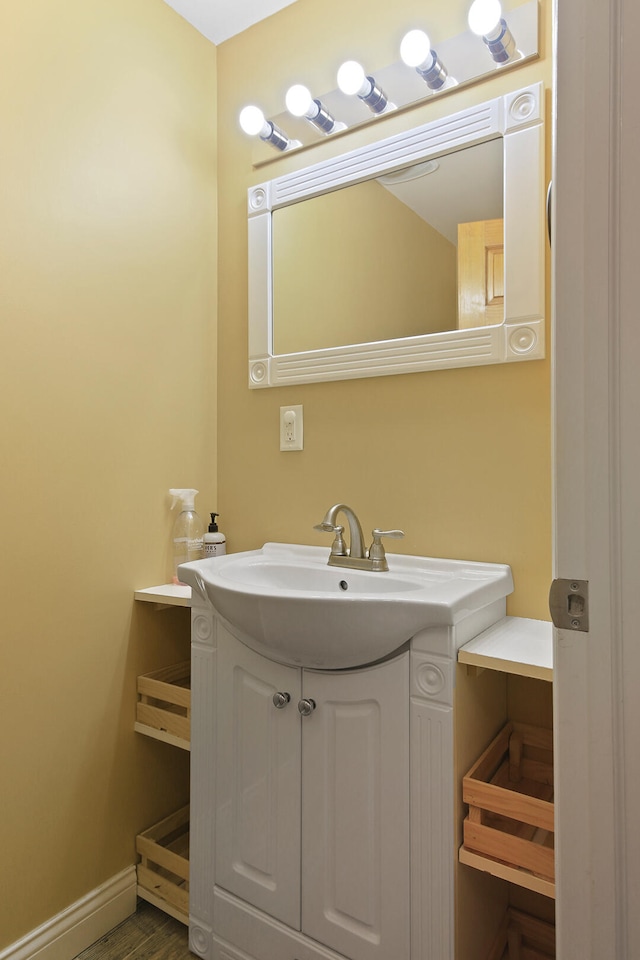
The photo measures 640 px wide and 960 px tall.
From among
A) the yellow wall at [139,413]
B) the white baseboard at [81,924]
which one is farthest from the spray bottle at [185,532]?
the white baseboard at [81,924]

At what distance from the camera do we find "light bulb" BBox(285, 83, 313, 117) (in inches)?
57.6

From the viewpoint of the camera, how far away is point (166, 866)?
1.42m

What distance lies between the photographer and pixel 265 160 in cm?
165

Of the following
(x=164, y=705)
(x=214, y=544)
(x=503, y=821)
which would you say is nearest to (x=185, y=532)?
(x=214, y=544)

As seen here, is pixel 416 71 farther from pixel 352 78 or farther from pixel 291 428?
pixel 291 428

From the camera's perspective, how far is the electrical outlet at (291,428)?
158 cm

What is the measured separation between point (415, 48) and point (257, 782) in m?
1.61

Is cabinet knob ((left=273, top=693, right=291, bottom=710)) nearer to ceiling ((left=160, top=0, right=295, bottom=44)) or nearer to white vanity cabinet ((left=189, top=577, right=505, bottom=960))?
white vanity cabinet ((left=189, top=577, right=505, bottom=960))

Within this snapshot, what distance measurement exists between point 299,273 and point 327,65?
1.80 ft

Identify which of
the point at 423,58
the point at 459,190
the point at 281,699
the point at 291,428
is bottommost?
the point at 281,699

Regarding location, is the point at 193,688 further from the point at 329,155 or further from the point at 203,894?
the point at 329,155

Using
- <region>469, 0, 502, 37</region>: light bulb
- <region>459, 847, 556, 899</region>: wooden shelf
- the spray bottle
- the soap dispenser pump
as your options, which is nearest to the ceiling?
<region>469, 0, 502, 37</region>: light bulb

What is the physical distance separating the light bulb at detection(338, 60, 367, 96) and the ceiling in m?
0.45

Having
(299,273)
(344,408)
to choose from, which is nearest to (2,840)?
(344,408)
